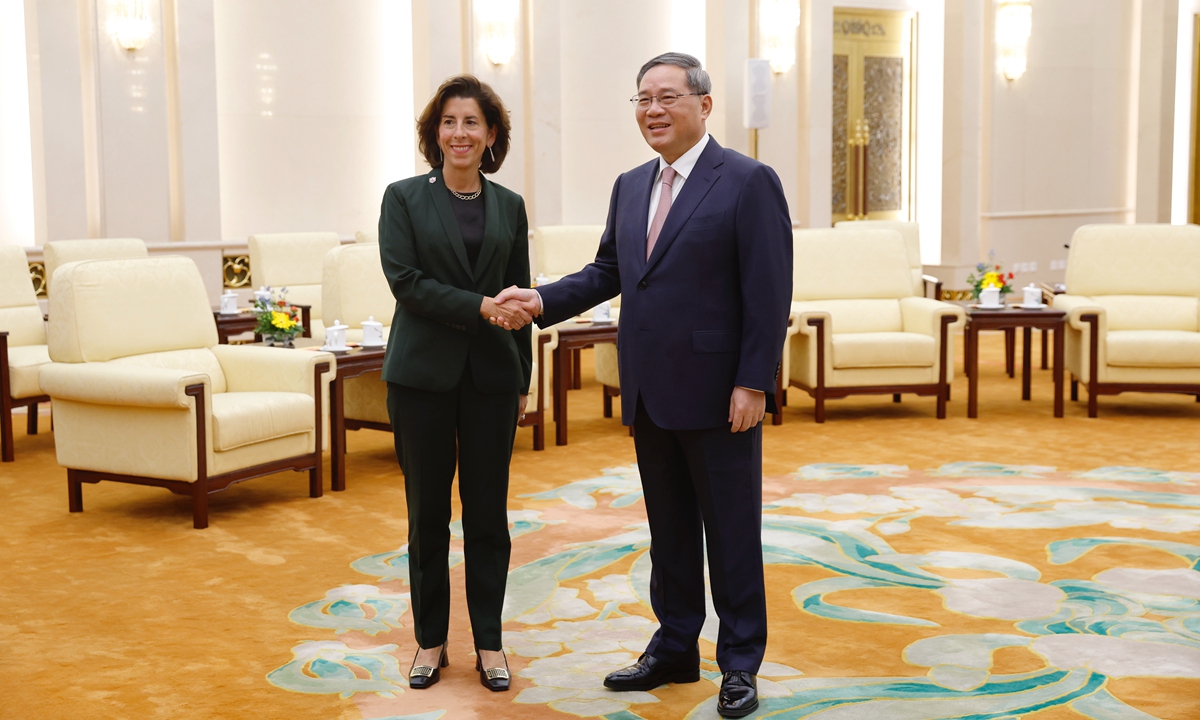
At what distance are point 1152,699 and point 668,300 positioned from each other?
65.2 inches

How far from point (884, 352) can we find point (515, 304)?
4.59 metres

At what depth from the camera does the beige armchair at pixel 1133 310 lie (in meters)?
7.26

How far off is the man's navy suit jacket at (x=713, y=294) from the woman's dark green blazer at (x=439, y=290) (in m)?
0.40

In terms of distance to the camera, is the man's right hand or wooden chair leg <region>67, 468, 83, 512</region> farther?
wooden chair leg <region>67, 468, 83, 512</region>

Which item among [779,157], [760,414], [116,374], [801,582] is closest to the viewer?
[760,414]

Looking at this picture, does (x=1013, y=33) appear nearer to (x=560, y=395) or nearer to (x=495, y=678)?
(x=560, y=395)

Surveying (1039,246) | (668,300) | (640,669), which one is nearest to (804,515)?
(640,669)

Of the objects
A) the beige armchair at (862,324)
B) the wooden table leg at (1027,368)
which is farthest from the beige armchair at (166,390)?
the wooden table leg at (1027,368)

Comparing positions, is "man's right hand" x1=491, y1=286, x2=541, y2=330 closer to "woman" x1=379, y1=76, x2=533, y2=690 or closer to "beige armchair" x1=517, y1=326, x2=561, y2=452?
"woman" x1=379, y1=76, x2=533, y2=690

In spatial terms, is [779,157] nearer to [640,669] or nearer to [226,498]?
Result: [226,498]

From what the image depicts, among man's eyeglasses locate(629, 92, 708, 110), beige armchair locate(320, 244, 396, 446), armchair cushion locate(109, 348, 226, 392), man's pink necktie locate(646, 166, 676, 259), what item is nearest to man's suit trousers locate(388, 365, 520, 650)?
man's pink necktie locate(646, 166, 676, 259)

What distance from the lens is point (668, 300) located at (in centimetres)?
306

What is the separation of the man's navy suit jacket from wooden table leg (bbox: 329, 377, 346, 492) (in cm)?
298

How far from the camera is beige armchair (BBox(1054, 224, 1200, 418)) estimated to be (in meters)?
7.26
